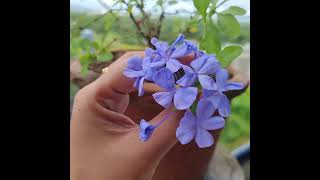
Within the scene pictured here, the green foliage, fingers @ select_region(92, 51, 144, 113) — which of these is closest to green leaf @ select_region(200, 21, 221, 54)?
Answer: fingers @ select_region(92, 51, 144, 113)

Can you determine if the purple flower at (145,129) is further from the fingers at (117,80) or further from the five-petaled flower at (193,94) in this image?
the fingers at (117,80)

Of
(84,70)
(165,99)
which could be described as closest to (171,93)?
(165,99)

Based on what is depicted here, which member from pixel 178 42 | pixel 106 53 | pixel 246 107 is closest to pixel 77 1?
pixel 106 53

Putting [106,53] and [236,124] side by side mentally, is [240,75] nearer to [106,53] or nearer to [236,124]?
[236,124]

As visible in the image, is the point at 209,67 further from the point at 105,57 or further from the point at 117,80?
the point at 105,57

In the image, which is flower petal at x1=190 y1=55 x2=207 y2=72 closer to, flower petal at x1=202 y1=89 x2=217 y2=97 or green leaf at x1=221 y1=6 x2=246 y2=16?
flower petal at x1=202 y1=89 x2=217 y2=97

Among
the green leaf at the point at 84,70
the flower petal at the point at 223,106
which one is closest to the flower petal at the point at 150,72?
the flower petal at the point at 223,106
